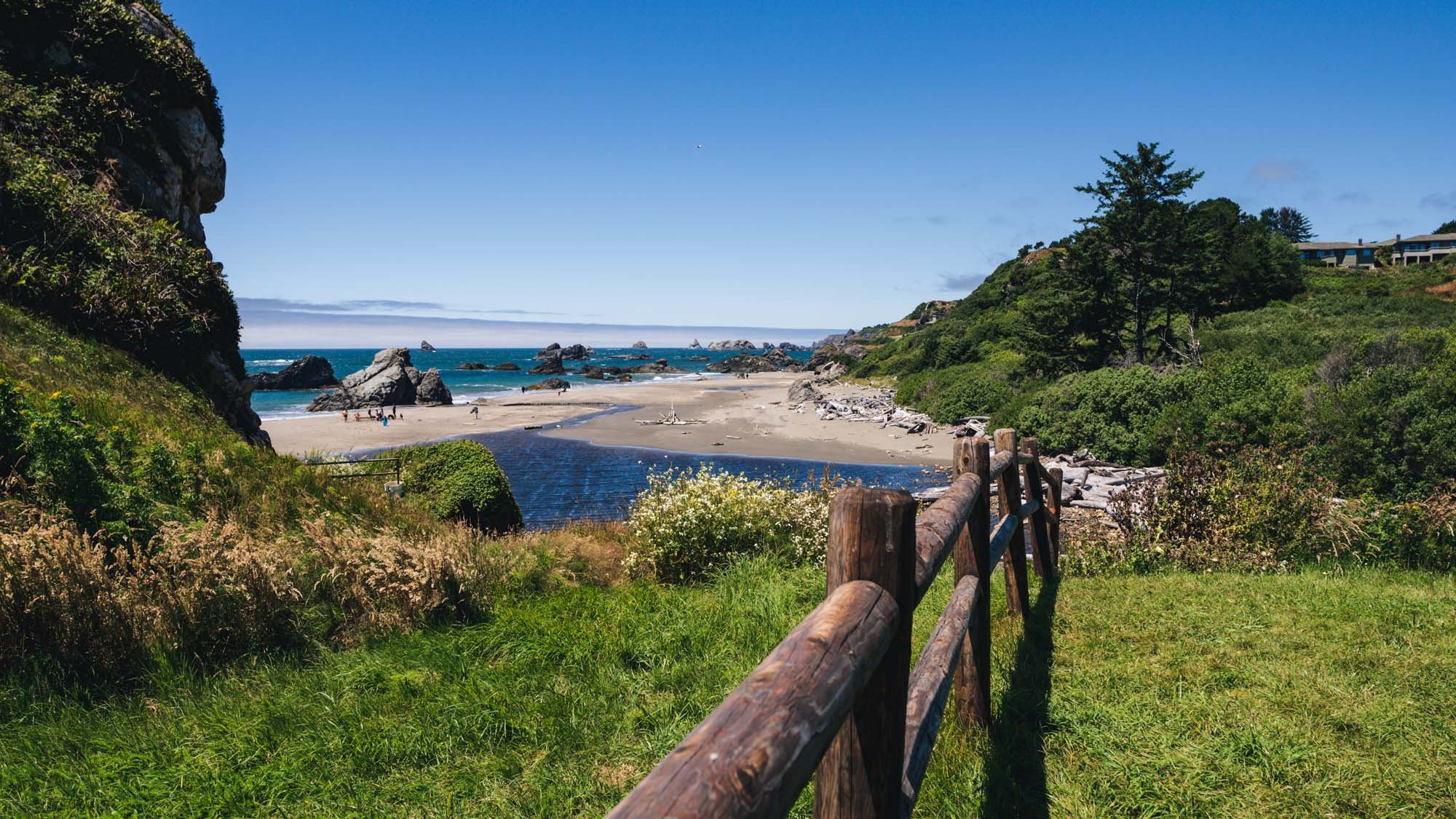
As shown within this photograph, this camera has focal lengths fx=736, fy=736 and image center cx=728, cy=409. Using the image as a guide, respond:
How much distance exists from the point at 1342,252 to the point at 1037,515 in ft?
345

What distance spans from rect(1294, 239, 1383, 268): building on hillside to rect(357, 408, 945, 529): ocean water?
80.3 metres

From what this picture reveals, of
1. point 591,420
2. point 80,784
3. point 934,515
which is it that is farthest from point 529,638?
point 591,420

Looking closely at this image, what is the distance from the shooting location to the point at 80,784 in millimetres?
3793

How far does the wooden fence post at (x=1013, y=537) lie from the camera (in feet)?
20.4

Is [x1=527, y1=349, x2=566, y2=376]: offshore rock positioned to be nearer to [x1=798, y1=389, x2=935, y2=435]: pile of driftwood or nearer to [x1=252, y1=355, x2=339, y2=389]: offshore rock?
[x1=252, y1=355, x2=339, y2=389]: offshore rock

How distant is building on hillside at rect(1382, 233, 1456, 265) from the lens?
8050 cm

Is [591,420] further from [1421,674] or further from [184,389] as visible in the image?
[1421,674]

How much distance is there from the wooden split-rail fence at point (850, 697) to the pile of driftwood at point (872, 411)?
30.6m

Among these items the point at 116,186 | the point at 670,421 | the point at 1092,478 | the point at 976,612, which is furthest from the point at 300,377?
the point at 976,612

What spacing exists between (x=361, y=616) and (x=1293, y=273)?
5931cm

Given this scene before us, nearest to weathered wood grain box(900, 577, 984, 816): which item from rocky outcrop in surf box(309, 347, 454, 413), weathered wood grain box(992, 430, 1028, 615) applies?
weathered wood grain box(992, 430, 1028, 615)

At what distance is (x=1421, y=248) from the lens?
8438cm

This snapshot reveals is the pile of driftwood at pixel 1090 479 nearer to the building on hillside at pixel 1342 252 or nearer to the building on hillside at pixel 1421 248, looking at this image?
the building on hillside at pixel 1342 252

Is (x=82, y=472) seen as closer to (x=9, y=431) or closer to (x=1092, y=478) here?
(x=9, y=431)
